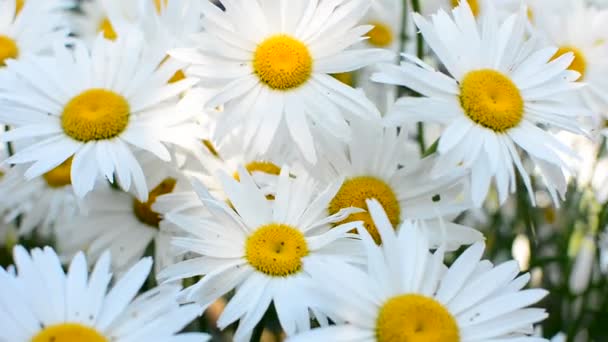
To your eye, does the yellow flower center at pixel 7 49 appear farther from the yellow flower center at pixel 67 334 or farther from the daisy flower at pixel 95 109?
the yellow flower center at pixel 67 334

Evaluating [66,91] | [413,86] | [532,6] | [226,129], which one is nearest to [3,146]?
[66,91]

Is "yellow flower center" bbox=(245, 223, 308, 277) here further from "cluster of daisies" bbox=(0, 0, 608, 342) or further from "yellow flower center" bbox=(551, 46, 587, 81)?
"yellow flower center" bbox=(551, 46, 587, 81)

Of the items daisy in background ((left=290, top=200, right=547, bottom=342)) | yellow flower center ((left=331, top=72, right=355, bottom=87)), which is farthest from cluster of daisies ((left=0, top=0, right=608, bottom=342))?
yellow flower center ((left=331, top=72, right=355, bottom=87))

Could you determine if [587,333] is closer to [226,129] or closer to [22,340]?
[226,129]

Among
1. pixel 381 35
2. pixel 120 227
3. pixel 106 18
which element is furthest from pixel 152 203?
pixel 381 35

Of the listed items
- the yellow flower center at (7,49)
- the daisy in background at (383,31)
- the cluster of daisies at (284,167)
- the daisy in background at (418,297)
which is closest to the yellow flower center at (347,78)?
the daisy in background at (383,31)
